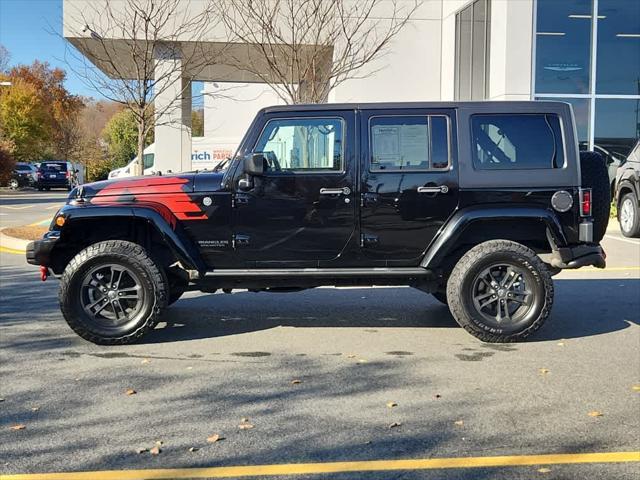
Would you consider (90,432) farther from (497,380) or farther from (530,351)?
(530,351)

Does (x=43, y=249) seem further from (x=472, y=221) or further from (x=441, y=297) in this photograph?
(x=441, y=297)

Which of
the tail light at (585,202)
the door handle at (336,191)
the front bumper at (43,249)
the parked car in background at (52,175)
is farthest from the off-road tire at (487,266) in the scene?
the parked car in background at (52,175)

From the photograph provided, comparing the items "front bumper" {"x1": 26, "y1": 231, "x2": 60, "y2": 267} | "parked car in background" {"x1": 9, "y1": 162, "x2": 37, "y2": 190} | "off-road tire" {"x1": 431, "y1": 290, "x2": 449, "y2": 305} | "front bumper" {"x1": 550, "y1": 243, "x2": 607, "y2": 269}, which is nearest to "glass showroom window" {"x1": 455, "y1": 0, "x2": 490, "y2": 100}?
"off-road tire" {"x1": 431, "y1": 290, "x2": 449, "y2": 305}

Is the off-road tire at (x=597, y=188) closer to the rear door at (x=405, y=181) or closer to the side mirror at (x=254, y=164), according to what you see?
the rear door at (x=405, y=181)

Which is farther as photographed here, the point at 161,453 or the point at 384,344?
the point at 384,344

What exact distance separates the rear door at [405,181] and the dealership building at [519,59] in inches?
390

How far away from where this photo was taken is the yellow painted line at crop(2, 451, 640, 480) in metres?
3.44

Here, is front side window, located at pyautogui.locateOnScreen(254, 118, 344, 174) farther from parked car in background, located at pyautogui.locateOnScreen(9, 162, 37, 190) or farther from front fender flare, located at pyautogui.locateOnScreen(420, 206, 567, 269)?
parked car in background, located at pyautogui.locateOnScreen(9, 162, 37, 190)

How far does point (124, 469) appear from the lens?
3.52 metres

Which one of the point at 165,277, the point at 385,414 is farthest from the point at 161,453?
the point at 165,277

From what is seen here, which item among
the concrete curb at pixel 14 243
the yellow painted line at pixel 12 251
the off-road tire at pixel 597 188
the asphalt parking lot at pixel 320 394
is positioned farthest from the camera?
the concrete curb at pixel 14 243

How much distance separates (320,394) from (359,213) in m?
1.84

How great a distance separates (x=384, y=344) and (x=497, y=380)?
4.13 feet

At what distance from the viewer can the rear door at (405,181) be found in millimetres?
5953
